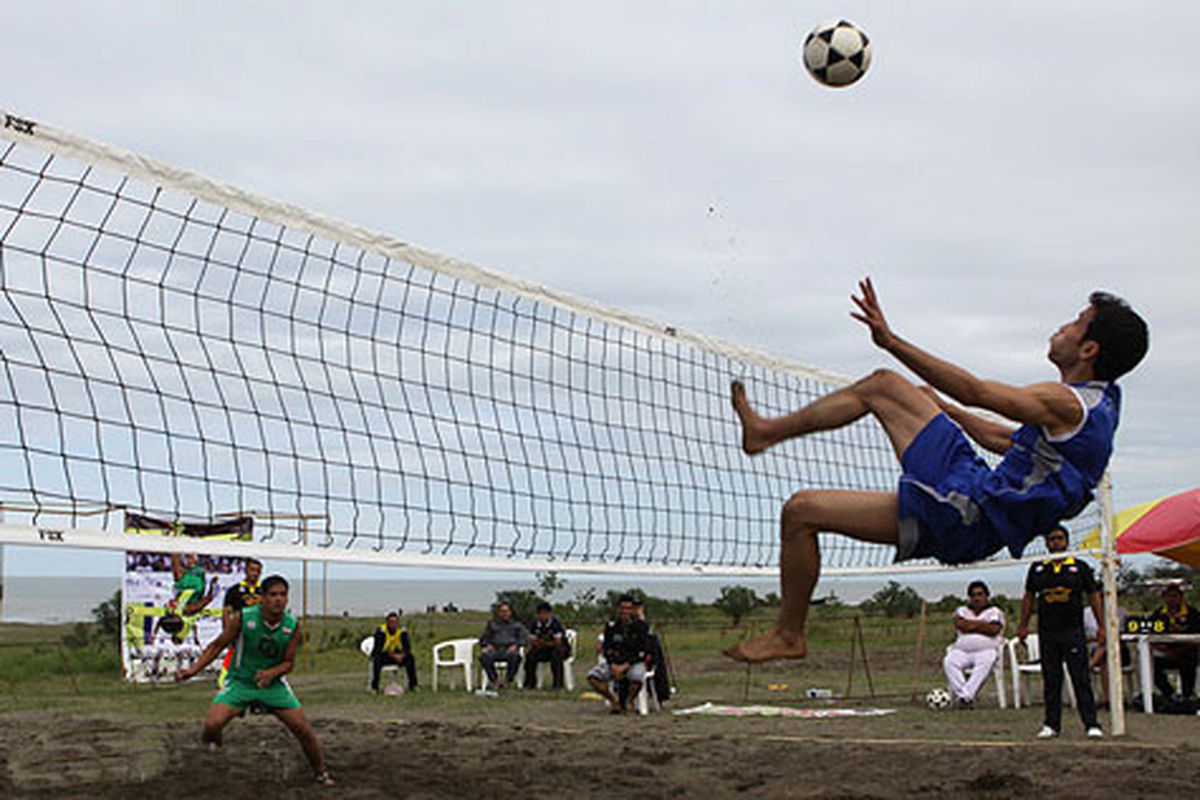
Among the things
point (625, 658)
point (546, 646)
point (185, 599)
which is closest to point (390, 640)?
point (546, 646)

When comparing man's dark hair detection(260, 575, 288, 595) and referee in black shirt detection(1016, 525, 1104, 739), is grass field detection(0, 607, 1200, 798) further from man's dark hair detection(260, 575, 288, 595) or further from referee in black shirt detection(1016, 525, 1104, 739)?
man's dark hair detection(260, 575, 288, 595)

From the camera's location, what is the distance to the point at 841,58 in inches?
286

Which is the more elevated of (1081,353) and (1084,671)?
(1081,353)

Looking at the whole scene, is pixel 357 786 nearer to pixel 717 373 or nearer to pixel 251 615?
pixel 251 615

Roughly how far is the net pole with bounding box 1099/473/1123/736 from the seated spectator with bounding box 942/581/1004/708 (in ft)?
8.93

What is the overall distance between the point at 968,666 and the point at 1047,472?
28.1 ft

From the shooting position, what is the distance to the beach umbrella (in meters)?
12.8

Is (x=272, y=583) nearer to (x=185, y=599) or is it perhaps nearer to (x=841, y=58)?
(x=841, y=58)

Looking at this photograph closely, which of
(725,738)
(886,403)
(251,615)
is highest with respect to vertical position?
(886,403)

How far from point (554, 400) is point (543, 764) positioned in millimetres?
2211

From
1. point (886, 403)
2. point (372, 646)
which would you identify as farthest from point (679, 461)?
point (372, 646)

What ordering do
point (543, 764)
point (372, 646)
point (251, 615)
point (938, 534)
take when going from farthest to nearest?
point (372, 646), point (543, 764), point (251, 615), point (938, 534)

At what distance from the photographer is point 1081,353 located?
4668mm

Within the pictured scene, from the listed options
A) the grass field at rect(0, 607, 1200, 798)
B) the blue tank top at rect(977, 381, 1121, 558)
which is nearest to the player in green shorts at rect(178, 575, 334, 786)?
the grass field at rect(0, 607, 1200, 798)
